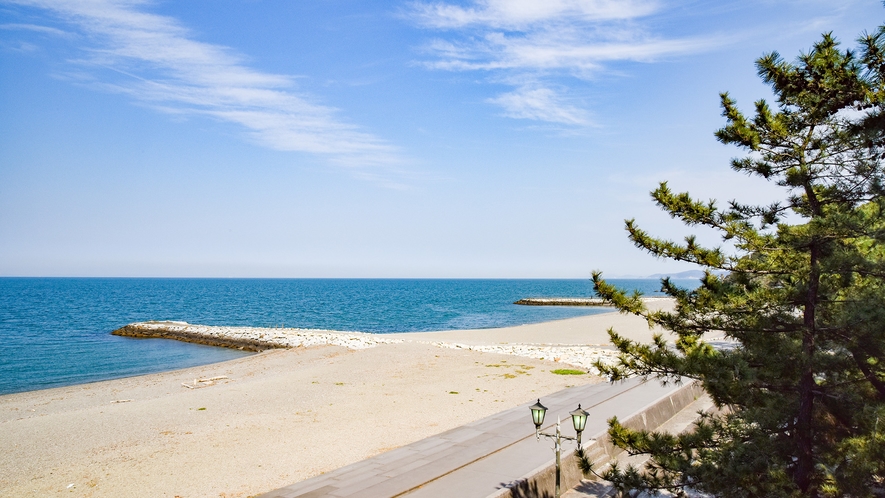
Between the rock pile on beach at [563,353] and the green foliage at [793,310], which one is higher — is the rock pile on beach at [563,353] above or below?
below

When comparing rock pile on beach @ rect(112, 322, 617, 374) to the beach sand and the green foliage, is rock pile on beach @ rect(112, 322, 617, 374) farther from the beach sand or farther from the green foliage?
the green foliage

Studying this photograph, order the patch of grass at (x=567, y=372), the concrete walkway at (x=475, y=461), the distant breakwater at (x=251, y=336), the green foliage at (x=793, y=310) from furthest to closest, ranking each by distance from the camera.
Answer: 1. the distant breakwater at (x=251, y=336)
2. the patch of grass at (x=567, y=372)
3. the concrete walkway at (x=475, y=461)
4. the green foliage at (x=793, y=310)

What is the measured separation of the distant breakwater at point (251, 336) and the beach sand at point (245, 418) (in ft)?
21.1

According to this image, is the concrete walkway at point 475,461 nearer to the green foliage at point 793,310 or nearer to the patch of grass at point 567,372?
the green foliage at point 793,310

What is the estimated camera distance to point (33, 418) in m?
20.7

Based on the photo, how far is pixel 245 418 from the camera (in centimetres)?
1872

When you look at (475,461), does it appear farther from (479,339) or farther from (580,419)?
(479,339)

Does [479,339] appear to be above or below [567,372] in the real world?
below

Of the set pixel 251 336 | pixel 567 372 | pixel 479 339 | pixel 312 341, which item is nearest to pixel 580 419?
pixel 567 372

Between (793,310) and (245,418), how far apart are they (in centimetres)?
1685

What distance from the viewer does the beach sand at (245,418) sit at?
508 inches

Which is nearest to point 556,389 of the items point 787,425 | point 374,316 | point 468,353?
point 468,353

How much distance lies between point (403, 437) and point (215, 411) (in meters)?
8.87

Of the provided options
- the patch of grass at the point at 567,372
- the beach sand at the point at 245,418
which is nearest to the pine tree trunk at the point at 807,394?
the beach sand at the point at 245,418
